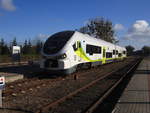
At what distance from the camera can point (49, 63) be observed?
13.8 metres

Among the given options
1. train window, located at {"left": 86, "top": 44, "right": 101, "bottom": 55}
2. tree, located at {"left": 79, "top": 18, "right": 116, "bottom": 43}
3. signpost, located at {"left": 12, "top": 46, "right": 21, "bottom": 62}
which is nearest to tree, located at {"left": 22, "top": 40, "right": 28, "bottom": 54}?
tree, located at {"left": 79, "top": 18, "right": 116, "bottom": 43}

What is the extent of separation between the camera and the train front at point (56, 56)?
1350 centimetres

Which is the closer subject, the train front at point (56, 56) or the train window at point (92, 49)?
the train front at point (56, 56)

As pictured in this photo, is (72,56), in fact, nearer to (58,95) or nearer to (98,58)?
(58,95)

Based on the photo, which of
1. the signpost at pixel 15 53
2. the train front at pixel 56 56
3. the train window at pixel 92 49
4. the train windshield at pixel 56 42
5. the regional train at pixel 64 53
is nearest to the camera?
the train front at pixel 56 56

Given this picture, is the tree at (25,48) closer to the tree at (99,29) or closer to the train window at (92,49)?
the tree at (99,29)

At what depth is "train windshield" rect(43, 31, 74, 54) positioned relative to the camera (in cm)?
1418

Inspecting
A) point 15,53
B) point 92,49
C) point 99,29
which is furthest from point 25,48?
point 92,49

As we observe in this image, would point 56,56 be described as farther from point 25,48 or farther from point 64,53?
point 25,48

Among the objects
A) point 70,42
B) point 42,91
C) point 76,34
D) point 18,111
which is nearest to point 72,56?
point 70,42

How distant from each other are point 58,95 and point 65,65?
466cm

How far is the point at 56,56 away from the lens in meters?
13.6

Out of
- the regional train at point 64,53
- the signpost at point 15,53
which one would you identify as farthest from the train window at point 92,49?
the signpost at point 15,53

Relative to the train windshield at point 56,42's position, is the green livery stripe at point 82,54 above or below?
below
